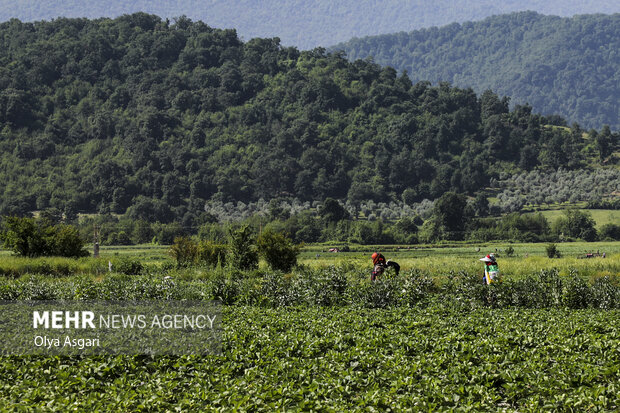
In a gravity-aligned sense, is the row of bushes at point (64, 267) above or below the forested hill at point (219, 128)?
below

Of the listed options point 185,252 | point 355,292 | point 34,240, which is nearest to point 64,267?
point 34,240

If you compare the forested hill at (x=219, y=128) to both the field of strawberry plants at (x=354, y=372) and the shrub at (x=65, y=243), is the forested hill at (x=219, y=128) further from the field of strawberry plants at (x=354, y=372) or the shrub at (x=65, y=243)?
the field of strawberry plants at (x=354, y=372)

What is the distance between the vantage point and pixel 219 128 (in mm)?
155125

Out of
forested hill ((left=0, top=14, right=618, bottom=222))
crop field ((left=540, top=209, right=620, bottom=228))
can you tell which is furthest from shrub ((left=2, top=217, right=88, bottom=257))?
forested hill ((left=0, top=14, right=618, bottom=222))

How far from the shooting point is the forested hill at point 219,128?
13162 cm

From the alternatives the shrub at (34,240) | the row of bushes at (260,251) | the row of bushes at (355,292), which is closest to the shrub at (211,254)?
the row of bushes at (260,251)

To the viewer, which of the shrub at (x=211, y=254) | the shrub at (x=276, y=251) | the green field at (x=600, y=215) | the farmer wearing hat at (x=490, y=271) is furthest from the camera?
the green field at (x=600, y=215)

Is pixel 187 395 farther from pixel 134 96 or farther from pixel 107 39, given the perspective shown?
pixel 107 39

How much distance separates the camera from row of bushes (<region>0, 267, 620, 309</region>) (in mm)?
22000

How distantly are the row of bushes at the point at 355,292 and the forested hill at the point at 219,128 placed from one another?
95.8m

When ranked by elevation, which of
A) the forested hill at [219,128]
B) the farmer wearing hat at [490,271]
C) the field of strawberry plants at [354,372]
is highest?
the forested hill at [219,128]

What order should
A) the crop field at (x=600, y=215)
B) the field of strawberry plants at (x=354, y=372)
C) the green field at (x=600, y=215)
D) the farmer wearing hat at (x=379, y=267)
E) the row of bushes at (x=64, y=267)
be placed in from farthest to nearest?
1. the crop field at (x=600, y=215)
2. the green field at (x=600, y=215)
3. the row of bushes at (x=64, y=267)
4. the farmer wearing hat at (x=379, y=267)
5. the field of strawberry plants at (x=354, y=372)

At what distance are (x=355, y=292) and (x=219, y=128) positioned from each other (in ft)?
446

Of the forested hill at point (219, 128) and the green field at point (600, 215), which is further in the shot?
the forested hill at point (219, 128)
